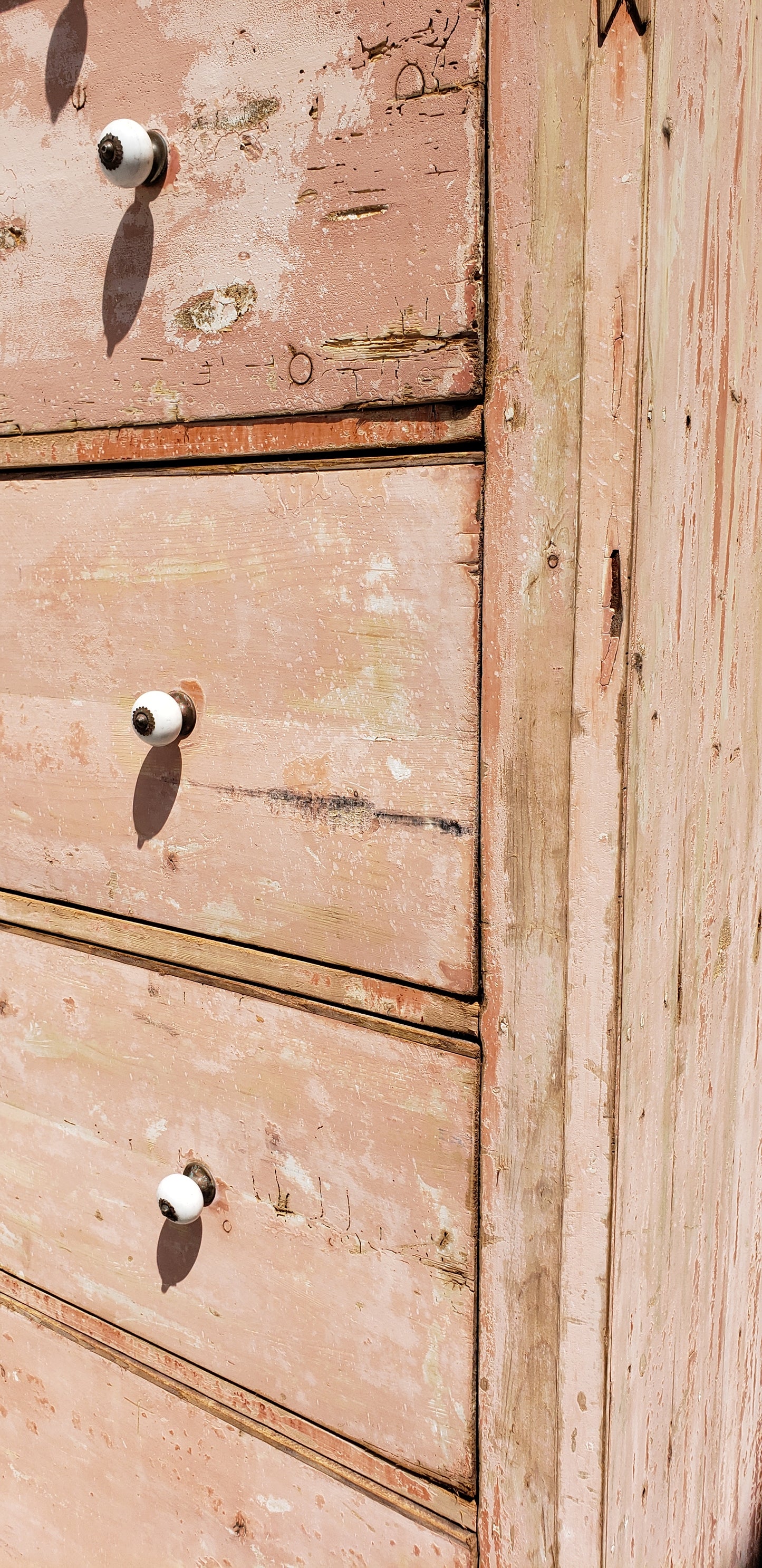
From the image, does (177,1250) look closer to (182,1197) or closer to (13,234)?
(182,1197)

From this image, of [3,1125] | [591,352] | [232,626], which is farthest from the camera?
[3,1125]

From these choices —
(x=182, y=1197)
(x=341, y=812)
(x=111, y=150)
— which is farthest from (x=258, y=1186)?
(x=111, y=150)

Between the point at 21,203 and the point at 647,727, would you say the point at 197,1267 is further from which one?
the point at 21,203

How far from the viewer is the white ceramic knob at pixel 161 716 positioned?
0.51 metres

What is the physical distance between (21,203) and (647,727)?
44 centimetres

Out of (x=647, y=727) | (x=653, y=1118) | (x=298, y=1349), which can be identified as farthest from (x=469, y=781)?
(x=298, y=1349)

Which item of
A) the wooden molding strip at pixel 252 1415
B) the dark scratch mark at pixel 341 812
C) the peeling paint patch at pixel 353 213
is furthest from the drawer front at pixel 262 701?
the wooden molding strip at pixel 252 1415

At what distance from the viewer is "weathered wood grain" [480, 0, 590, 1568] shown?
407 millimetres

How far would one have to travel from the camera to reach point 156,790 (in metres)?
0.57

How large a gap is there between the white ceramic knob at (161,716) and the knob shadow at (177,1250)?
270 mm

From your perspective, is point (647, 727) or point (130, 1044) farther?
point (130, 1044)

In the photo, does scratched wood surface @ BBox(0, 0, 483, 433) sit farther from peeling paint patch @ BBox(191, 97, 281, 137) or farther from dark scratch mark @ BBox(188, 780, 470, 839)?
dark scratch mark @ BBox(188, 780, 470, 839)

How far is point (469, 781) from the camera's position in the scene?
0.46 meters

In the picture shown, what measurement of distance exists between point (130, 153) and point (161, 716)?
26cm
